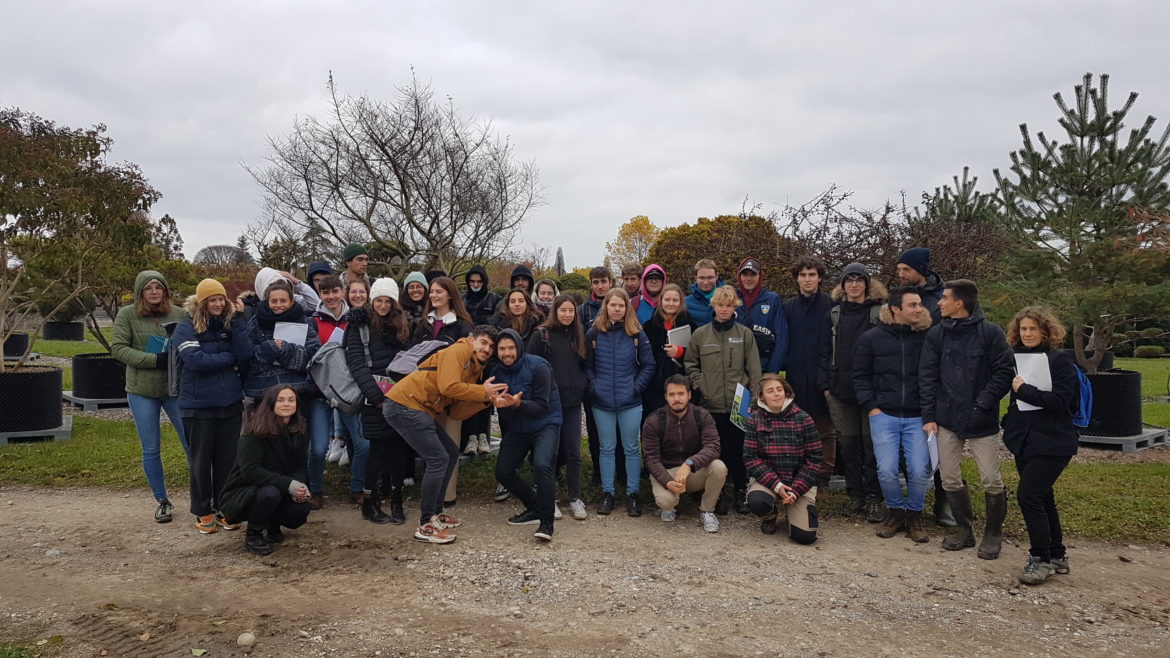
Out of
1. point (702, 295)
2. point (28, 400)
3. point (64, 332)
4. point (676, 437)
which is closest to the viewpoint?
point (676, 437)

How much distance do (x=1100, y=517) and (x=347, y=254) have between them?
6931 millimetres

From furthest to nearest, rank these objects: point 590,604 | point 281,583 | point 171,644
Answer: point 281,583 → point 590,604 → point 171,644

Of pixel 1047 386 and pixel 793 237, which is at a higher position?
pixel 793 237

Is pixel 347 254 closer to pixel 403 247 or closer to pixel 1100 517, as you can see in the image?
pixel 1100 517

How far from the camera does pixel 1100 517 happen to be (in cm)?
569

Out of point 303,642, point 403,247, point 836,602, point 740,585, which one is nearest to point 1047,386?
point 836,602

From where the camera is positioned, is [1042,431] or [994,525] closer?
[1042,431]

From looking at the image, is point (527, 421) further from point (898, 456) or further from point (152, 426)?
point (152, 426)

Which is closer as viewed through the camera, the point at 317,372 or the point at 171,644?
the point at 171,644

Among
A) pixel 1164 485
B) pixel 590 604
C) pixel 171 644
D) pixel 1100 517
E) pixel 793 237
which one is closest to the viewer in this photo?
pixel 171 644

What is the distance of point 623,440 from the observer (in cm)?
610

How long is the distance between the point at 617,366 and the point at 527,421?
3.10ft

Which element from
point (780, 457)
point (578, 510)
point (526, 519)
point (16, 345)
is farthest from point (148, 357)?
point (16, 345)

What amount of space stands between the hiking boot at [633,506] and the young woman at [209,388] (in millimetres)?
3114
